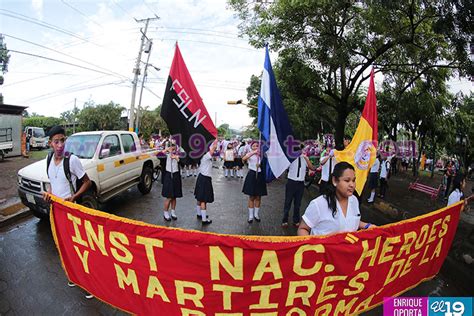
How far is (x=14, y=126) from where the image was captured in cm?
1498

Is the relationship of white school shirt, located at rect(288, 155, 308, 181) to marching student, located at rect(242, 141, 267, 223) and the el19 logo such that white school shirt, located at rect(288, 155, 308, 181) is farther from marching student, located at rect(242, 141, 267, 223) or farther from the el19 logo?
the el19 logo

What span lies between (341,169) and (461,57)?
631cm

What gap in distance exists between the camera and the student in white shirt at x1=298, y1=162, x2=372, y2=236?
2242mm

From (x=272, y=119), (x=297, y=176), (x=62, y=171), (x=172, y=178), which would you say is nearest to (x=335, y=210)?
(x=272, y=119)

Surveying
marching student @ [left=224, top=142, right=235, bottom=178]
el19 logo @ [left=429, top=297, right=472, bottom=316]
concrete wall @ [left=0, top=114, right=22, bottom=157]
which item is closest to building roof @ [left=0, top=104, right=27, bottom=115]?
concrete wall @ [left=0, top=114, right=22, bottom=157]

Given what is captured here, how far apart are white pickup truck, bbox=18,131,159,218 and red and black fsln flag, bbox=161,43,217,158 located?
2199 millimetres

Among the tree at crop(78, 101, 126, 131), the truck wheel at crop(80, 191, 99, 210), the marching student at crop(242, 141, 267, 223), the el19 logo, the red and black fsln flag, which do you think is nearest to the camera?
the el19 logo

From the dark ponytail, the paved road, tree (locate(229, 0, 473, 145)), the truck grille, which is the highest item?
tree (locate(229, 0, 473, 145))

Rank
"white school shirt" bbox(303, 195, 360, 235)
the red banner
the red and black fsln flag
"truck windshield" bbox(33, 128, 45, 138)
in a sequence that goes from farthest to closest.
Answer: "truck windshield" bbox(33, 128, 45, 138), the red and black fsln flag, "white school shirt" bbox(303, 195, 360, 235), the red banner

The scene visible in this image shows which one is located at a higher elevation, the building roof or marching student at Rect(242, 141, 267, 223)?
the building roof

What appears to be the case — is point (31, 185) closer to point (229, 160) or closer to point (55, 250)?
point (55, 250)

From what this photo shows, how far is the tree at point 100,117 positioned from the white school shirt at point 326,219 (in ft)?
118

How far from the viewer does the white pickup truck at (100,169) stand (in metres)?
4.84

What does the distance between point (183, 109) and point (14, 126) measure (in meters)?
16.1
